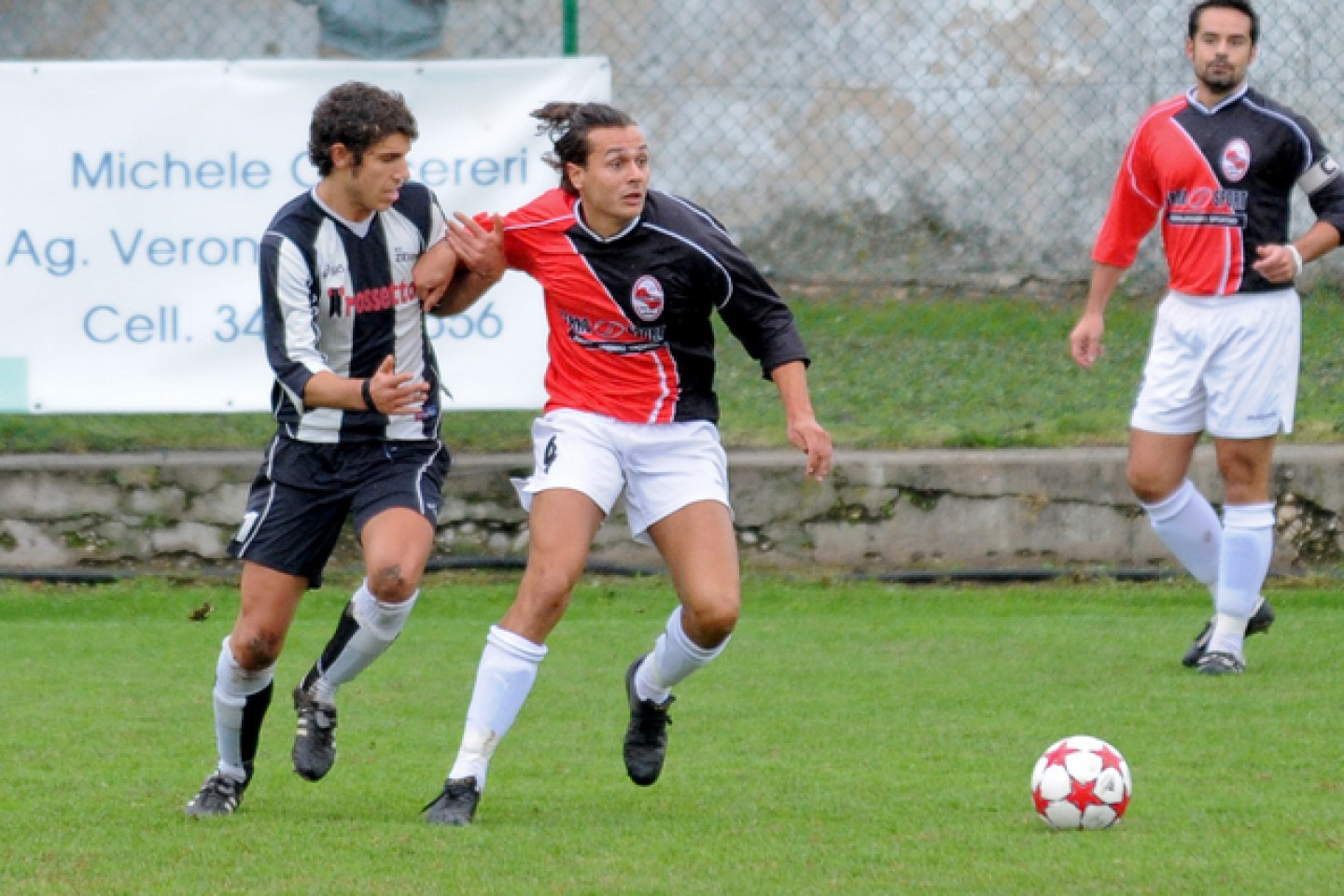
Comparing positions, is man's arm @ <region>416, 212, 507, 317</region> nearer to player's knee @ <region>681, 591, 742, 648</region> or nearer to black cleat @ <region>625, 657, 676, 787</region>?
player's knee @ <region>681, 591, 742, 648</region>

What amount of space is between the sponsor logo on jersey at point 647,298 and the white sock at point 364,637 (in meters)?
0.92

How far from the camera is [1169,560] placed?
8.73 m

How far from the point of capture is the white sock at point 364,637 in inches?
203

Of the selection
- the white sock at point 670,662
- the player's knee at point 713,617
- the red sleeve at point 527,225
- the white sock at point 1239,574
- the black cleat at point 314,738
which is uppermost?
the red sleeve at point 527,225

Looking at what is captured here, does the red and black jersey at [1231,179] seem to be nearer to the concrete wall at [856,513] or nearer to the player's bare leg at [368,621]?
the concrete wall at [856,513]

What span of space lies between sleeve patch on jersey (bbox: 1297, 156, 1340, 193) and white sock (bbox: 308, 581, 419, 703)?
3569 mm

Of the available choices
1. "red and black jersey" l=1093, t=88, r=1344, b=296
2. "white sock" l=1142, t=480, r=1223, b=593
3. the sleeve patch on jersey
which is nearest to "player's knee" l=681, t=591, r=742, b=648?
"white sock" l=1142, t=480, r=1223, b=593

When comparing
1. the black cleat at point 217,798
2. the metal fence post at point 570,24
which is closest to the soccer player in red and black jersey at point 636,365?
the black cleat at point 217,798

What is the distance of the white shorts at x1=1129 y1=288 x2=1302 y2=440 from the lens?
7.00m

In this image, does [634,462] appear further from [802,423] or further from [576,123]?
[576,123]

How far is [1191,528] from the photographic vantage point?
7.24m

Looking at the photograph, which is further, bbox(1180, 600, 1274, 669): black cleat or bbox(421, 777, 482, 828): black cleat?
bbox(1180, 600, 1274, 669): black cleat

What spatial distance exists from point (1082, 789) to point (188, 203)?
534 cm

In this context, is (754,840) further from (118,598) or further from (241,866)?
(118,598)
